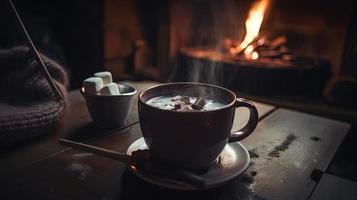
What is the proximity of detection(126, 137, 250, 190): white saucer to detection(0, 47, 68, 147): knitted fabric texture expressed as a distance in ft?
0.65

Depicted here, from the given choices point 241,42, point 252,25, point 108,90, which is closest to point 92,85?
point 108,90

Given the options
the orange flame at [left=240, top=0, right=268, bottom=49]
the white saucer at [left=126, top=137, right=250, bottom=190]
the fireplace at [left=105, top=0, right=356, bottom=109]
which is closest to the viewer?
the white saucer at [left=126, top=137, right=250, bottom=190]

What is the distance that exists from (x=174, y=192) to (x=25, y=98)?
43cm

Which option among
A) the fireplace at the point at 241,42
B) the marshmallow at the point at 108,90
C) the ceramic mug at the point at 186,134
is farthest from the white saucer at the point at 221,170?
the fireplace at the point at 241,42

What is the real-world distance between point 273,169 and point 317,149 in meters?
0.16

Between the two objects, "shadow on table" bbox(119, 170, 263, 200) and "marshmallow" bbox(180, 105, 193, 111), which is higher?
"marshmallow" bbox(180, 105, 193, 111)

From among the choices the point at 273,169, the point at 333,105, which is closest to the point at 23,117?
the point at 273,169

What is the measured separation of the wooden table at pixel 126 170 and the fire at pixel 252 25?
4.07 ft

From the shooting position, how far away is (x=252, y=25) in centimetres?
216

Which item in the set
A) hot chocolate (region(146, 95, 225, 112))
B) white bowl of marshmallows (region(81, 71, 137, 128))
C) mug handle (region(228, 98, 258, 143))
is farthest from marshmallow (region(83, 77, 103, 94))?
mug handle (region(228, 98, 258, 143))

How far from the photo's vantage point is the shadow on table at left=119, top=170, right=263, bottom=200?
479 mm

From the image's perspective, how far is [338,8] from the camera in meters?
2.06

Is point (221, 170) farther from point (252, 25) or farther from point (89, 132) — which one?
point (252, 25)

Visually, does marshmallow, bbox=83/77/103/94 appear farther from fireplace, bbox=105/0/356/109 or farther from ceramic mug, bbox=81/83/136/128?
fireplace, bbox=105/0/356/109
